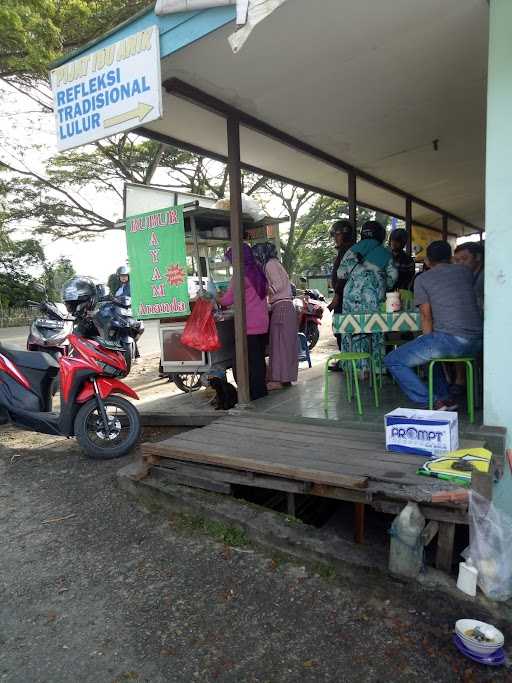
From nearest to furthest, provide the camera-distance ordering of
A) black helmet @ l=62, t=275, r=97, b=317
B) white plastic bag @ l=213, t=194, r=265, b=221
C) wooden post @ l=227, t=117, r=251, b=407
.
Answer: wooden post @ l=227, t=117, r=251, b=407 → white plastic bag @ l=213, t=194, r=265, b=221 → black helmet @ l=62, t=275, r=97, b=317

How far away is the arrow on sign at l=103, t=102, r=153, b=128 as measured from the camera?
2949mm

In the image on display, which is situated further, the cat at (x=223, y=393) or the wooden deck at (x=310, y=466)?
the cat at (x=223, y=393)

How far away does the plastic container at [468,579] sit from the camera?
2135 mm

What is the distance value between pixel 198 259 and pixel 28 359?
201 centimetres

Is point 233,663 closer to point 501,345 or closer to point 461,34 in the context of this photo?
point 501,345

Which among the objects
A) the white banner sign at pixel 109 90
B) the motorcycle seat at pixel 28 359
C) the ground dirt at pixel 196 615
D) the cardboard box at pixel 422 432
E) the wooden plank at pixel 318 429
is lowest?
the ground dirt at pixel 196 615

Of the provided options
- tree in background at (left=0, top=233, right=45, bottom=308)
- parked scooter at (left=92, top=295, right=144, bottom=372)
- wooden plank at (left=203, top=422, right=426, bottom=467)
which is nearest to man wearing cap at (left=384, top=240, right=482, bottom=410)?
wooden plank at (left=203, top=422, right=426, bottom=467)

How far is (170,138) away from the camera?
4.69 meters

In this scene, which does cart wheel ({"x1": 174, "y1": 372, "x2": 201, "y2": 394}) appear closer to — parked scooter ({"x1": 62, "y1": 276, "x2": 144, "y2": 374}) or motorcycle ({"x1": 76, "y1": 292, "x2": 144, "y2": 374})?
parked scooter ({"x1": 62, "y1": 276, "x2": 144, "y2": 374})

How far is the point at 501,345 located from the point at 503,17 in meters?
1.89

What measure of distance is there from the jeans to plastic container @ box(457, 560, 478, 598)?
5.65 ft

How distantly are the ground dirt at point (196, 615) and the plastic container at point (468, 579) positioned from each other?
0.26 ft

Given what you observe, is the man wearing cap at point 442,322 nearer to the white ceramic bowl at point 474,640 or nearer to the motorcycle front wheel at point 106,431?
the white ceramic bowl at point 474,640

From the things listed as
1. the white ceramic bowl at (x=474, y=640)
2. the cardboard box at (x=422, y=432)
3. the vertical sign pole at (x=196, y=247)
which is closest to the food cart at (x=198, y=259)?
the vertical sign pole at (x=196, y=247)
